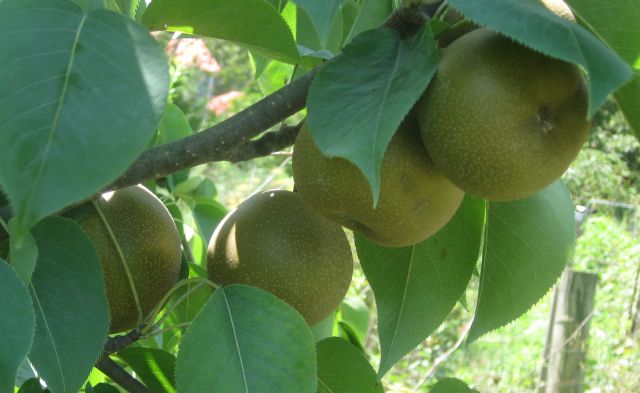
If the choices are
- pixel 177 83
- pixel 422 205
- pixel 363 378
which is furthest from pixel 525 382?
pixel 422 205

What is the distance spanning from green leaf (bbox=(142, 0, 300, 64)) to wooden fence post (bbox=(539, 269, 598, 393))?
3128 millimetres

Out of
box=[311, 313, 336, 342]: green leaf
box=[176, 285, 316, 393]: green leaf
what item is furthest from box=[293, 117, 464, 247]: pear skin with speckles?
box=[311, 313, 336, 342]: green leaf

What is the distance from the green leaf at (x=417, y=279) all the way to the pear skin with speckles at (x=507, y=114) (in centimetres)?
25

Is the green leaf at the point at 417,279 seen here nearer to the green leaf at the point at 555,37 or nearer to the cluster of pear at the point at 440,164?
the cluster of pear at the point at 440,164

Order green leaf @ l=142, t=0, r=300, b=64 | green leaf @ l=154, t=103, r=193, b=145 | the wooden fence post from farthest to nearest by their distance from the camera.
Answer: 1. the wooden fence post
2. green leaf @ l=154, t=103, r=193, b=145
3. green leaf @ l=142, t=0, r=300, b=64

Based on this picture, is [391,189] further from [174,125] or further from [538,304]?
[538,304]

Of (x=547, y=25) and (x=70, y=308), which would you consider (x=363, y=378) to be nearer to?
(x=70, y=308)

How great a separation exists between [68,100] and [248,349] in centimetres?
30

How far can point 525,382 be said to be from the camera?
14.3 feet

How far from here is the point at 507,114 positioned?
0.60m

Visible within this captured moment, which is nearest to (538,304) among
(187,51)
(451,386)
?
(451,386)

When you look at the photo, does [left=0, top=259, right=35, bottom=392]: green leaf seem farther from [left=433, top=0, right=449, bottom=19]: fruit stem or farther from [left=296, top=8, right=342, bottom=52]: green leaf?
[left=296, top=8, right=342, bottom=52]: green leaf

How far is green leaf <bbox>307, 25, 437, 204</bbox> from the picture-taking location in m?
0.57

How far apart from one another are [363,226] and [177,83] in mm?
1436
